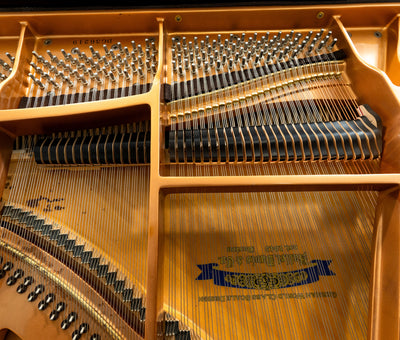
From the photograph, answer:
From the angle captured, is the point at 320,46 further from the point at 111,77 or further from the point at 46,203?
the point at 46,203

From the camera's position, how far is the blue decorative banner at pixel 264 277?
5.49 ft

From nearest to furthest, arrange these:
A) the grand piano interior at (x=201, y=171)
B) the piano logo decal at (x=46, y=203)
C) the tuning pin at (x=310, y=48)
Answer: the grand piano interior at (x=201, y=171), the piano logo decal at (x=46, y=203), the tuning pin at (x=310, y=48)

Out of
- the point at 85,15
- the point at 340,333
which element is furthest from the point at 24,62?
the point at 340,333

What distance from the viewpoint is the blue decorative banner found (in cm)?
167

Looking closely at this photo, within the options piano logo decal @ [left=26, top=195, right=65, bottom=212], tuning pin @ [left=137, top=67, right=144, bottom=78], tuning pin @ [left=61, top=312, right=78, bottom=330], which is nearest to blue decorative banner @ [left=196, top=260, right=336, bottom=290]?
tuning pin @ [left=61, top=312, right=78, bottom=330]

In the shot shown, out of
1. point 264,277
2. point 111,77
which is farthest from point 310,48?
point 264,277

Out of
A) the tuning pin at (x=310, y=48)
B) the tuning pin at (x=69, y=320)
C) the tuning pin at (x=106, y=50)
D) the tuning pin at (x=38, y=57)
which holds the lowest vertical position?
the tuning pin at (x=69, y=320)

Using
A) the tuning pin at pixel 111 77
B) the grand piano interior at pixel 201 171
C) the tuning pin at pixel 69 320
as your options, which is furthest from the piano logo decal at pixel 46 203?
the tuning pin at pixel 111 77

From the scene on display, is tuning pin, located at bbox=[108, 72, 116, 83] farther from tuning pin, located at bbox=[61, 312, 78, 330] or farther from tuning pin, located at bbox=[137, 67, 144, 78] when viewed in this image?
tuning pin, located at bbox=[61, 312, 78, 330]

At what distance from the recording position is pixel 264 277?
1.69 metres

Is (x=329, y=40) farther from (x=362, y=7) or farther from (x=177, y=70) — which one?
(x=177, y=70)

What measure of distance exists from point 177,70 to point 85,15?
785mm

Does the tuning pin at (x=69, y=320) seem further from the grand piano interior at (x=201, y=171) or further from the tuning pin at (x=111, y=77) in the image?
the tuning pin at (x=111, y=77)

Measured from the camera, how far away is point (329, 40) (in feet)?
6.93
